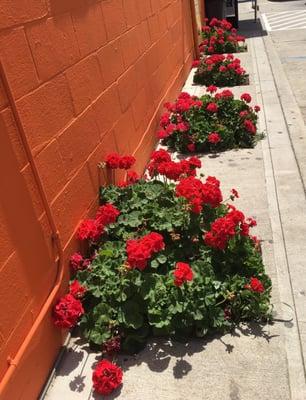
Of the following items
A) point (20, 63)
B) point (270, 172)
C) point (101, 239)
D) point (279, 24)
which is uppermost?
point (20, 63)

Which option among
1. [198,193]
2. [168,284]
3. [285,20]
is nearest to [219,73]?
[198,193]

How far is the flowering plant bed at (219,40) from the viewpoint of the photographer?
1134cm

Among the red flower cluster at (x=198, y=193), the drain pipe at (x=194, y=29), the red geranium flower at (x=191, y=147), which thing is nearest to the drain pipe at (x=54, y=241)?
the red flower cluster at (x=198, y=193)

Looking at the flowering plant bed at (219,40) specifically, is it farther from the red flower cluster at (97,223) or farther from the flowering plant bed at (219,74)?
the red flower cluster at (97,223)

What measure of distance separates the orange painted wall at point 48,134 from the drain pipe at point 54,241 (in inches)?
1.0

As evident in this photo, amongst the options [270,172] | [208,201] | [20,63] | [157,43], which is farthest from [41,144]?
[157,43]

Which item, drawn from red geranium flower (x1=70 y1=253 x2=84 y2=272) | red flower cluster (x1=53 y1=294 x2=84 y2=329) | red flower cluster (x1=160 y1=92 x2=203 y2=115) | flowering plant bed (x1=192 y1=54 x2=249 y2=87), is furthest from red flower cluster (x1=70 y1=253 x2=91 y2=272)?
flowering plant bed (x1=192 y1=54 x2=249 y2=87)

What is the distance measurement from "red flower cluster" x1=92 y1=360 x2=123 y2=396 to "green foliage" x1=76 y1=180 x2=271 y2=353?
0.26m

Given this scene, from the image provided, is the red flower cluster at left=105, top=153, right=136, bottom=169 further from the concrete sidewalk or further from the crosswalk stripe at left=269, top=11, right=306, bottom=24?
the crosswalk stripe at left=269, top=11, right=306, bottom=24

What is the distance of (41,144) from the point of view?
2.67 metres

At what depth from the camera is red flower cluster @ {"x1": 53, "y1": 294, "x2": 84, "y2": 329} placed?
8.90 ft

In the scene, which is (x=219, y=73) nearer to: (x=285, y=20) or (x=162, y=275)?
(x=162, y=275)

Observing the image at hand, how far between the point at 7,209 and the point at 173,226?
1298 millimetres

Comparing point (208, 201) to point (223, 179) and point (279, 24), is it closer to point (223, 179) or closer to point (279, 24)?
point (223, 179)
